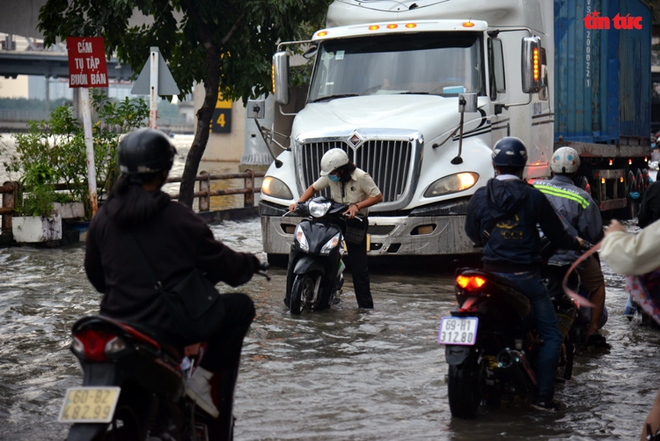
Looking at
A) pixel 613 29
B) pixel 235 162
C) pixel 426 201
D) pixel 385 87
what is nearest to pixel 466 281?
pixel 426 201

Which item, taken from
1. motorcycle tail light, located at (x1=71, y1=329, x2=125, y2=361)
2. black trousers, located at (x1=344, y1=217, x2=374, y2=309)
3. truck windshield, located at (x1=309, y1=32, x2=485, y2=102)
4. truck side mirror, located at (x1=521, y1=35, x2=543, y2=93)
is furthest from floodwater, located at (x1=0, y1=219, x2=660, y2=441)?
truck windshield, located at (x1=309, y1=32, x2=485, y2=102)

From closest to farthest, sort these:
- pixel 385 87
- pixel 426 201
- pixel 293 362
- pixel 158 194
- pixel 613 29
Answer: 1. pixel 158 194
2. pixel 293 362
3. pixel 426 201
4. pixel 385 87
5. pixel 613 29

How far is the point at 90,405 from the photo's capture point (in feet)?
12.1

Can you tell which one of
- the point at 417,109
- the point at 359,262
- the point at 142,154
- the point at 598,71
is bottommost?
the point at 359,262

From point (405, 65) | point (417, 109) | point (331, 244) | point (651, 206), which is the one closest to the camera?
point (651, 206)

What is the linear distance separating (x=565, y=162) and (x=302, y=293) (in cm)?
311

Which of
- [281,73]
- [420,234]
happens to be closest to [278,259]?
[420,234]

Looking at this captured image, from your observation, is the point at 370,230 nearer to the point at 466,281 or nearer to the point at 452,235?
the point at 452,235

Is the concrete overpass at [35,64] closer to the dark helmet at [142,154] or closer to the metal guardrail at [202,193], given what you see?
the metal guardrail at [202,193]

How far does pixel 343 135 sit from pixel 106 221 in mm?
7996

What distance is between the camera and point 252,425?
5902mm

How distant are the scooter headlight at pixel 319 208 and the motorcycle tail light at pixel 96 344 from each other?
5.87m

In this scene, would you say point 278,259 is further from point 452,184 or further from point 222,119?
point 222,119

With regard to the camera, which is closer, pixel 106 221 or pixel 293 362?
pixel 106 221
